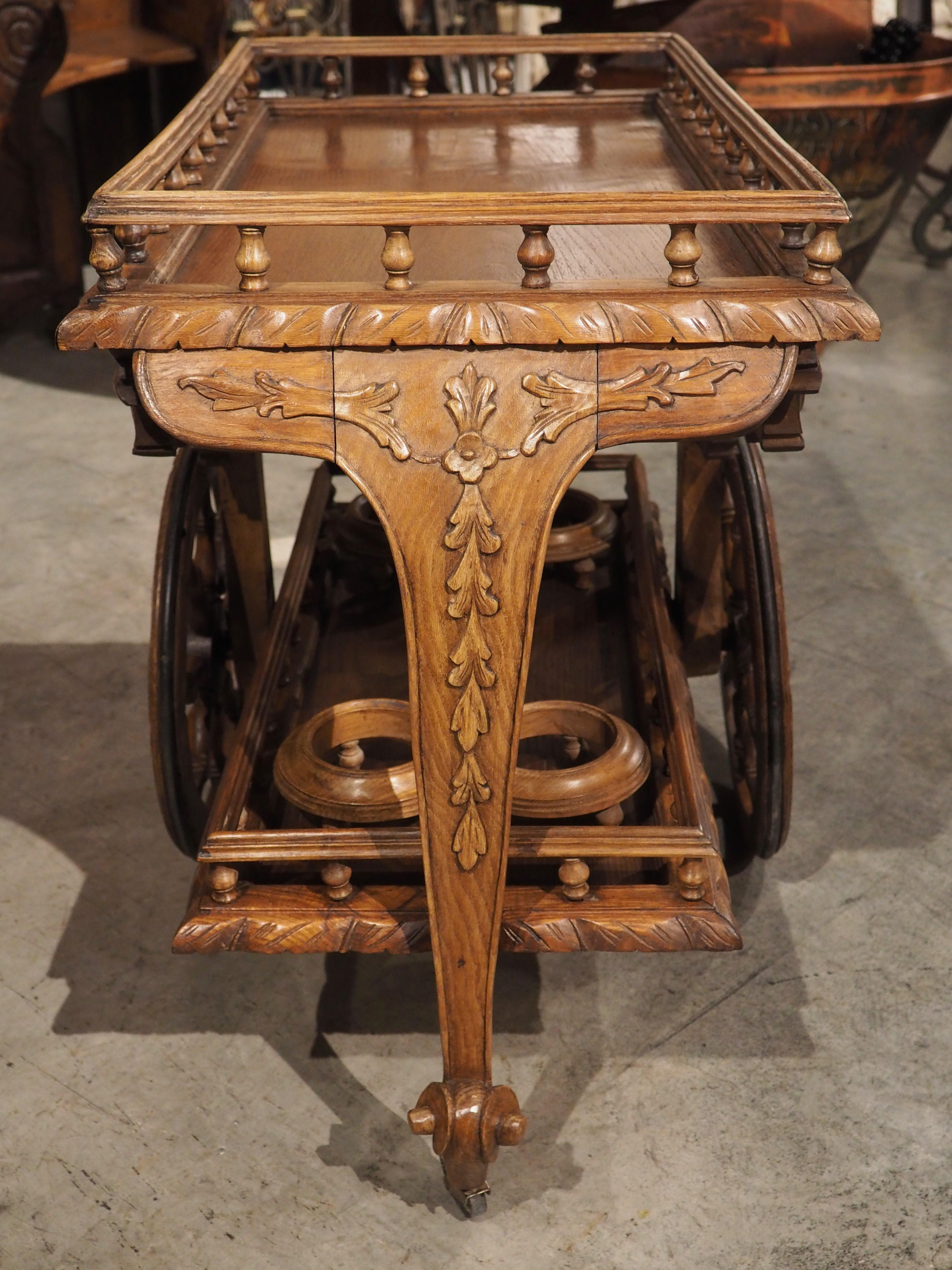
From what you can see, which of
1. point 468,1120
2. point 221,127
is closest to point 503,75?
point 221,127

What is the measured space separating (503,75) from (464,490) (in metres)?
1.40

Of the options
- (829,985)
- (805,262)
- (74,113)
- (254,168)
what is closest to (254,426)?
(805,262)

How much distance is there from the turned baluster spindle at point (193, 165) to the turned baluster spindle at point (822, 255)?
2.54 feet

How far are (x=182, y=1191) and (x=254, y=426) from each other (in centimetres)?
96

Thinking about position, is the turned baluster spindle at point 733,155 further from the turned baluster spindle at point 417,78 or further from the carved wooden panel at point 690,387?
the turned baluster spindle at point 417,78

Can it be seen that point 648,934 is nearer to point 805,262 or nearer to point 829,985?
point 829,985

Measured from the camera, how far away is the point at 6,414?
4012mm

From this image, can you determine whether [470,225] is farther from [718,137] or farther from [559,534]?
[559,534]

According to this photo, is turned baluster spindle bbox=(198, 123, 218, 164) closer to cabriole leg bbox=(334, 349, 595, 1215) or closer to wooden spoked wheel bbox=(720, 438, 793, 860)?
cabriole leg bbox=(334, 349, 595, 1215)

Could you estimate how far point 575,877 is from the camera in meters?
1.59

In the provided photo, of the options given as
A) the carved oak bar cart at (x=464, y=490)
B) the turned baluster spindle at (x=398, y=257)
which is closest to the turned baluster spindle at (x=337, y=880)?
the carved oak bar cart at (x=464, y=490)

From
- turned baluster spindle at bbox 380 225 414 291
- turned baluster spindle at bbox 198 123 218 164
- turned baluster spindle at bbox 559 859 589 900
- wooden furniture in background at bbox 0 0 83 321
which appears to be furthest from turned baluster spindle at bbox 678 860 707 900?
wooden furniture in background at bbox 0 0 83 321

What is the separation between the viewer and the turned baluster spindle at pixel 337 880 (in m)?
1.60

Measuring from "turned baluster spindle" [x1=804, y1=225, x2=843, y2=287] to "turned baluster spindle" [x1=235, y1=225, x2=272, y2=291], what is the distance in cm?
51
